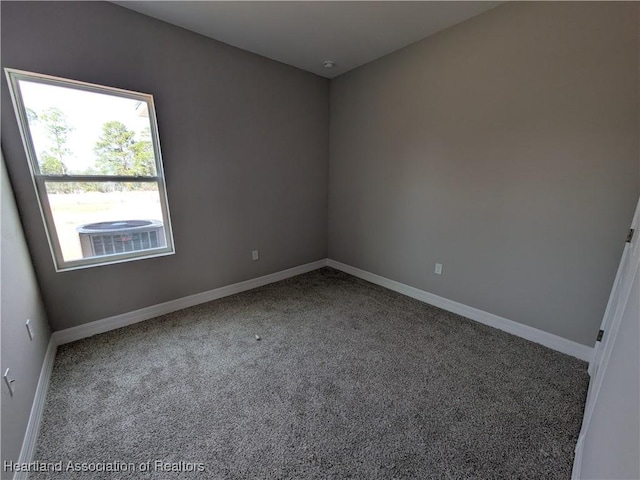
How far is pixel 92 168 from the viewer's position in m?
2.08

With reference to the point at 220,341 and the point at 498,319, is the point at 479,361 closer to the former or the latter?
the point at 498,319

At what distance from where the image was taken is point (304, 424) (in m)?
1.46

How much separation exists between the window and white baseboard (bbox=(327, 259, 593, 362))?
2.48 metres

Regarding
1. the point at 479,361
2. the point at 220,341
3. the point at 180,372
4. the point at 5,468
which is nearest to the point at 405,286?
the point at 479,361

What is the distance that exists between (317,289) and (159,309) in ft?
5.42

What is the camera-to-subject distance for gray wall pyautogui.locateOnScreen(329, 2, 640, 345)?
5.64 ft

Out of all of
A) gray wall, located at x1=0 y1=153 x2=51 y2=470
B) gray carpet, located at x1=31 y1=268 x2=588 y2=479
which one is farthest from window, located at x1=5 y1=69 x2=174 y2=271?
gray carpet, located at x1=31 y1=268 x2=588 y2=479

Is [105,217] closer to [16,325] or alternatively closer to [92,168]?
[92,168]

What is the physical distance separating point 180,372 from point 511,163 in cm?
297

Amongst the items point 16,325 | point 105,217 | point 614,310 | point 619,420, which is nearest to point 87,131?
point 105,217

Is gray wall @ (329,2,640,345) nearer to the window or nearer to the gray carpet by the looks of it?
the gray carpet

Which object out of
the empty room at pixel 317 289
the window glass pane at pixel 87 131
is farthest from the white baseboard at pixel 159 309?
the window glass pane at pixel 87 131

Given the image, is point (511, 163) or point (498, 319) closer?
point (511, 163)

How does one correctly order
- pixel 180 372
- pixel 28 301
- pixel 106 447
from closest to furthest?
pixel 106 447 → pixel 28 301 → pixel 180 372
